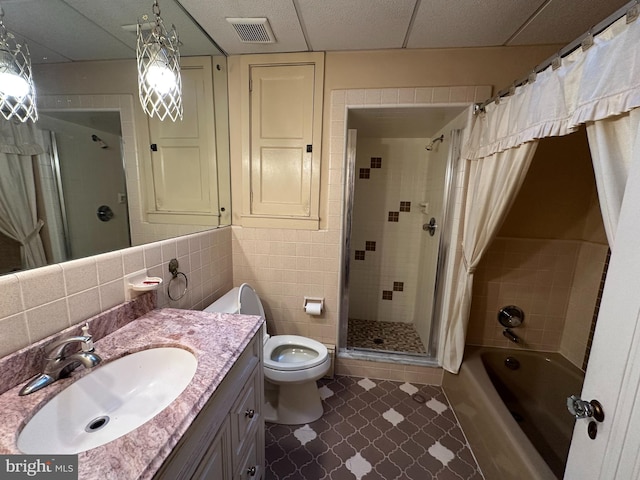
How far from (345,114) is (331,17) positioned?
0.52 meters

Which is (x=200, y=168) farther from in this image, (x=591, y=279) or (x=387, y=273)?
(x=591, y=279)

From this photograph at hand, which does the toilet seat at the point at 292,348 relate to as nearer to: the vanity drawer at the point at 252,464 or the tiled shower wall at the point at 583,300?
the vanity drawer at the point at 252,464

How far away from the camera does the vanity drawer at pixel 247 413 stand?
34.8 inches

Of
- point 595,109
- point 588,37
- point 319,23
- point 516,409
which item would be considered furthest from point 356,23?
point 516,409

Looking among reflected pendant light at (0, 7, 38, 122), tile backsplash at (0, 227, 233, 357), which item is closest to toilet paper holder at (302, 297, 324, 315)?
tile backsplash at (0, 227, 233, 357)

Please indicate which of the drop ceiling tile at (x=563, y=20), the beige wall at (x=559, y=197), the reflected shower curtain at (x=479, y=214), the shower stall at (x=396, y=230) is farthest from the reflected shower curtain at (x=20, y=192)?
the beige wall at (x=559, y=197)

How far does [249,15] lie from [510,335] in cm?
260

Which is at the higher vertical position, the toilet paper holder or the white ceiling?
the white ceiling

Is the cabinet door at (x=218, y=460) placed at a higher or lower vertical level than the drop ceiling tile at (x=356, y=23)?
lower

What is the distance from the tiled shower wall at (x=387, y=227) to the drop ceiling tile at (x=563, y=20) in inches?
43.1

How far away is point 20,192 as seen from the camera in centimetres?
82

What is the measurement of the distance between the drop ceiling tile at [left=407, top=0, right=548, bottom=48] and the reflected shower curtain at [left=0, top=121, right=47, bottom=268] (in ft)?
5.59

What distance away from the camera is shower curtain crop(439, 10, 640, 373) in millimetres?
732

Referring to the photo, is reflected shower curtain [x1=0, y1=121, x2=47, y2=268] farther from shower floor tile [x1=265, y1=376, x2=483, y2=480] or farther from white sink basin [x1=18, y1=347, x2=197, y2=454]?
shower floor tile [x1=265, y1=376, x2=483, y2=480]
